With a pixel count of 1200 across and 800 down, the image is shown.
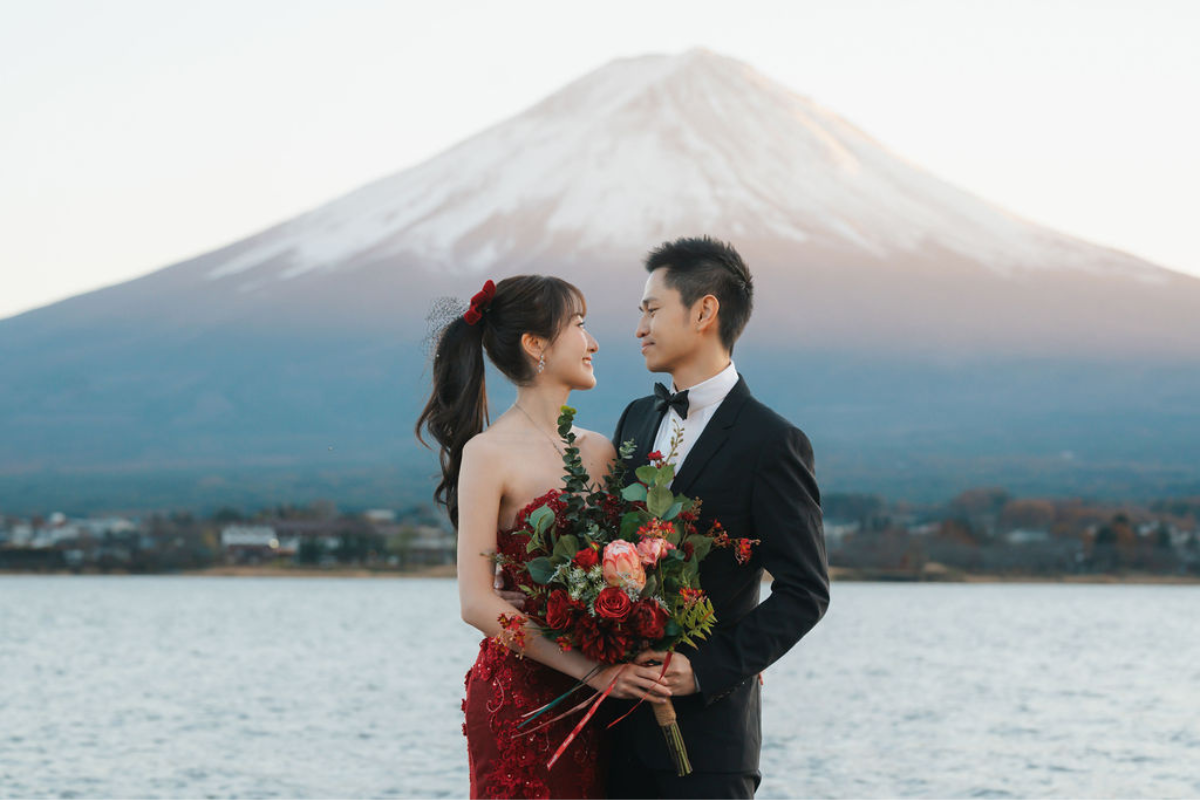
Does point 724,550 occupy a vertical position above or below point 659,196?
below

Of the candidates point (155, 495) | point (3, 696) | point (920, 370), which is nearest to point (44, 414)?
point (155, 495)

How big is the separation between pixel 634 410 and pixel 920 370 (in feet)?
401

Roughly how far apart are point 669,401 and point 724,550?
490mm

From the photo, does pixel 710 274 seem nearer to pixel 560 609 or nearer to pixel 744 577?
pixel 744 577

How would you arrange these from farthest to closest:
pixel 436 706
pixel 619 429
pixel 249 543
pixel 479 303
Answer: pixel 249 543
pixel 436 706
pixel 619 429
pixel 479 303

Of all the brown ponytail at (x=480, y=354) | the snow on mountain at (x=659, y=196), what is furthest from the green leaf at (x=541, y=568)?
the snow on mountain at (x=659, y=196)

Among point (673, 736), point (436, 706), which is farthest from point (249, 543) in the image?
point (673, 736)

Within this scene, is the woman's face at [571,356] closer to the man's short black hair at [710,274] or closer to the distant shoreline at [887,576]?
the man's short black hair at [710,274]

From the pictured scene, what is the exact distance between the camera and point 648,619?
3854 mm

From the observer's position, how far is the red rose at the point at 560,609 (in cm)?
391

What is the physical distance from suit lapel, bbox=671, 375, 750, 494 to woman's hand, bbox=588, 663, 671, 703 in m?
0.52

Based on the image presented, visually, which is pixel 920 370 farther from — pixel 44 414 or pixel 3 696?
pixel 3 696

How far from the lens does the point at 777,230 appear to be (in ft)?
364

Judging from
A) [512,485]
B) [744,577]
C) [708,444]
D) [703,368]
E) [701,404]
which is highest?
[703,368]
